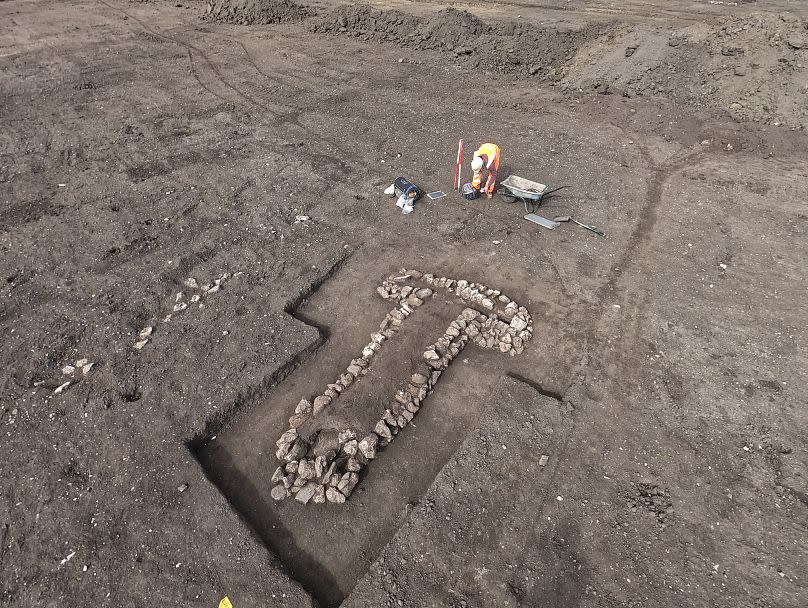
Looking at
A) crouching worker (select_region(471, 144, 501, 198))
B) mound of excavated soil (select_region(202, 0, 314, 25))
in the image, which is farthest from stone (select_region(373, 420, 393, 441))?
mound of excavated soil (select_region(202, 0, 314, 25))

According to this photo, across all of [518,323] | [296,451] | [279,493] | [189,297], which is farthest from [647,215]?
[189,297]

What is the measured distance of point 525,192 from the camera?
984 cm

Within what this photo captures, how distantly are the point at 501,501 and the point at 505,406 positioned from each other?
4.42 ft

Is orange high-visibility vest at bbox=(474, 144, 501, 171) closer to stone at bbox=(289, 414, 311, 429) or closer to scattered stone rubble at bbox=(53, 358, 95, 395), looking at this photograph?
stone at bbox=(289, 414, 311, 429)

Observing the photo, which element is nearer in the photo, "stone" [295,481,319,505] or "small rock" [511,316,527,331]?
"stone" [295,481,319,505]

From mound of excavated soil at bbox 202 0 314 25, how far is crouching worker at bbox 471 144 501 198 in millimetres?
16441

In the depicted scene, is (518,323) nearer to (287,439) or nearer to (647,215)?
(287,439)

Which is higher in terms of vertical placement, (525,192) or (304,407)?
(525,192)

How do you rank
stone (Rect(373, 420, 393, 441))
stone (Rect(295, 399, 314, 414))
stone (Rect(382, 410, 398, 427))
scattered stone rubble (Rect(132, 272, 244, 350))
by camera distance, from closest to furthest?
stone (Rect(373, 420, 393, 441)), stone (Rect(382, 410, 398, 427)), stone (Rect(295, 399, 314, 414)), scattered stone rubble (Rect(132, 272, 244, 350))

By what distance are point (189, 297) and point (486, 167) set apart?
645 centimetres

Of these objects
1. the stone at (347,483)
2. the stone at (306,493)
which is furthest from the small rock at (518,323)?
the stone at (306,493)

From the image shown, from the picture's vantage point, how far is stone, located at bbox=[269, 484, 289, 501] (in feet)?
18.8

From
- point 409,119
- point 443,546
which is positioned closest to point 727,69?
point 409,119

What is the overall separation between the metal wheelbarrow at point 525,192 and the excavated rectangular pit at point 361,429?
3196mm
